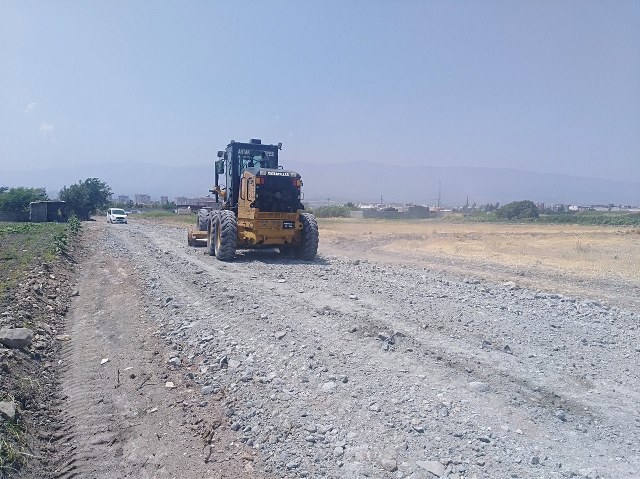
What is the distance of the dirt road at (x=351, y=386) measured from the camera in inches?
197

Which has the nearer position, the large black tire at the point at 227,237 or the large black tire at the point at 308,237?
the large black tire at the point at 227,237

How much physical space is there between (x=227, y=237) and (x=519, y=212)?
6784 centimetres

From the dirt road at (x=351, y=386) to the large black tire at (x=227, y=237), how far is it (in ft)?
16.7

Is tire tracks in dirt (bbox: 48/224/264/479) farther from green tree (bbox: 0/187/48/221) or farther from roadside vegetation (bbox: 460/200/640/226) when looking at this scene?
roadside vegetation (bbox: 460/200/640/226)

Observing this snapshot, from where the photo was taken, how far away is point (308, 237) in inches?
668

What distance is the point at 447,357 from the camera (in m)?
7.10

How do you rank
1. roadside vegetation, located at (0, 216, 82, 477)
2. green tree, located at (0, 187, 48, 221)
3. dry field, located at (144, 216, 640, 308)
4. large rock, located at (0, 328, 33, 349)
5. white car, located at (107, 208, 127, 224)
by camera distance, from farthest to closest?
green tree, located at (0, 187, 48, 221) → white car, located at (107, 208, 127, 224) → dry field, located at (144, 216, 640, 308) → large rock, located at (0, 328, 33, 349) → roadside vegetation, located at (0, 216, 82, 477)

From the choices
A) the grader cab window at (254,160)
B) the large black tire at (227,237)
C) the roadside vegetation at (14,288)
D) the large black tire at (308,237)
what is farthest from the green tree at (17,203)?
the large black tire at (308,237)

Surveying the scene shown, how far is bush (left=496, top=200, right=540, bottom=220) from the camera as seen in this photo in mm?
76000

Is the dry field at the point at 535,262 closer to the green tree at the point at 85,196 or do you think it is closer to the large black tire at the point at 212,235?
the large black tire at the point at 212,235

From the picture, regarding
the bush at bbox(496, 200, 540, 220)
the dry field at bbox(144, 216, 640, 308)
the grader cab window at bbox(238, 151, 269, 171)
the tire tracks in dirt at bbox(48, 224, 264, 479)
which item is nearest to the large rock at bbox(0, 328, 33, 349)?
the tire tracks in dirt at bbox(48, 224, 264, 479)

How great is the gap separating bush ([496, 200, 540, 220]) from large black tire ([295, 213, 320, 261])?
63866 mm

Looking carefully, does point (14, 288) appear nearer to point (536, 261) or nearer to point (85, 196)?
point (536, 261)

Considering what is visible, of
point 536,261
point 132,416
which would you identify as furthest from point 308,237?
point 132,416
